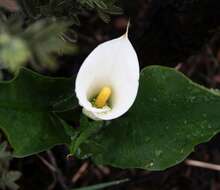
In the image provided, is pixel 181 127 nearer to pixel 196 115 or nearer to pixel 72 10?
pixel 196 115

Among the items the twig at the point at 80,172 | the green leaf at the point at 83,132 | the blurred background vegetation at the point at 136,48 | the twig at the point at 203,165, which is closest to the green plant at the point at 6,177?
the blurred background vegetation at the point at 136,48

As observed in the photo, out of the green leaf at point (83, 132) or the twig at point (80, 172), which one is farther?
the twig at point (80, 172)

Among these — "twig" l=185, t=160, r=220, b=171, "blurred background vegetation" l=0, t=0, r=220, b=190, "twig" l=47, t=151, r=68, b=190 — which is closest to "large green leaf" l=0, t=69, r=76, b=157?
"blurred background vegetation" l=0, t=0, r=220, b=190

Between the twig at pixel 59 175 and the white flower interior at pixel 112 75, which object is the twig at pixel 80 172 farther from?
the white flower interior at pixel 112 75

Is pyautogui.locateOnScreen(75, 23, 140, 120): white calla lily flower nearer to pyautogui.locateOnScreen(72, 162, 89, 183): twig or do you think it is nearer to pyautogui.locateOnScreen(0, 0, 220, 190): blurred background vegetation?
pyautogui.locateOnScreen(0, 0, 220, 190): blurred background vegetation

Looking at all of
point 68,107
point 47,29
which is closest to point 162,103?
point 68,107

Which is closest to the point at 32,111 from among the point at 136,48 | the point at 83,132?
the point at 83,132
